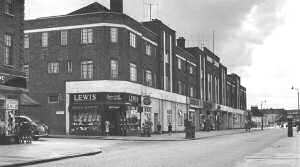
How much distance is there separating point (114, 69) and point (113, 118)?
467 cm

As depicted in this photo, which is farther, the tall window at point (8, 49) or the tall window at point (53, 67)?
the tall window at point (53, 67)

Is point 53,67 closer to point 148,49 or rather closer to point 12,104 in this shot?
point 148,49

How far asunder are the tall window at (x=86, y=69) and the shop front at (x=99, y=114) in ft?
5.95

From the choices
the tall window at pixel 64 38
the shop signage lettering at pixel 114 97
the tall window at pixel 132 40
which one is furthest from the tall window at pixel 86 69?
the tall window at pixel 132 40

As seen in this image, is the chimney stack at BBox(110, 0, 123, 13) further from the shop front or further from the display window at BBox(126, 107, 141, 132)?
the display window at BBox(126, 107, 141, 132)

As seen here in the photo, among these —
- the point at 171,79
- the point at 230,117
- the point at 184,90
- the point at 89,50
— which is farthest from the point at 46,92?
the point at 230,117

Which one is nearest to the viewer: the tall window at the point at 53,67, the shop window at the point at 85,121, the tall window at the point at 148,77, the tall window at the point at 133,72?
the shop window at the point at 85,121

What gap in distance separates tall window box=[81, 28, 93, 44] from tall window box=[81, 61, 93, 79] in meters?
2.01

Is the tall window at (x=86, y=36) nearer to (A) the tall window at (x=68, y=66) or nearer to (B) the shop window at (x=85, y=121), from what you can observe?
(A) the tall window at (x=68, y=66)

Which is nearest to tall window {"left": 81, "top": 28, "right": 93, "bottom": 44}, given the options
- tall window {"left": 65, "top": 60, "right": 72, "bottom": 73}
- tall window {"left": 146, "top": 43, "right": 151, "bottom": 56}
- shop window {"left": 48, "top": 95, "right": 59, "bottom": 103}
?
tall window {"left": 65, "top": 60, "right": 72, "bottom": 73}

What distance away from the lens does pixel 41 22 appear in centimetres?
5381

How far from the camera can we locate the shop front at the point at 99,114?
49.9 metres

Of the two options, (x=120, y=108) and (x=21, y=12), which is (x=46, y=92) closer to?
(x=120, y=108)

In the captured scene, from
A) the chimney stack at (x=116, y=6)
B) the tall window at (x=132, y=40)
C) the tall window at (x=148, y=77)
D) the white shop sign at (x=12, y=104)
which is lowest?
the white shop sign at (x=12, y=104)
